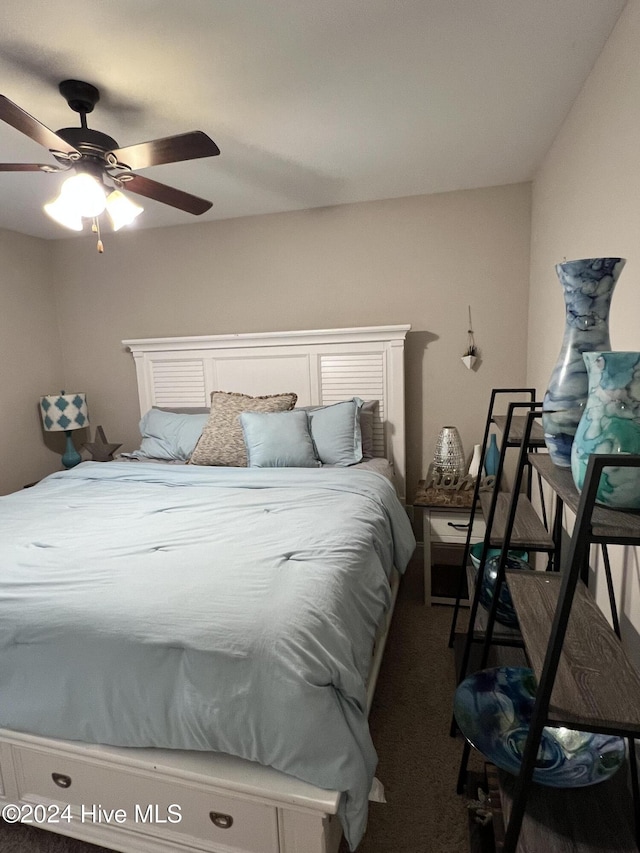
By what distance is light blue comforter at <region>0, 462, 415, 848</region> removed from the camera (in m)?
1.15

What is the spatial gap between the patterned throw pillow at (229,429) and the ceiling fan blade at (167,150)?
1481 mm

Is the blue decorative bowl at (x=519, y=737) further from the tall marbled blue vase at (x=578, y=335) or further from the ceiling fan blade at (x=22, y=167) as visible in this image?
the ceiling fan blade at (x=22, y=167)

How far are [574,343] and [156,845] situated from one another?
167cm

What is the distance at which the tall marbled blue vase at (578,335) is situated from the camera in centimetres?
99

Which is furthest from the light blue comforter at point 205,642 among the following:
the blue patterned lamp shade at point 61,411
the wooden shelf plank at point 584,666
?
the blue patterned lamp shade at point 61,411

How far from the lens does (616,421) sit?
772mm

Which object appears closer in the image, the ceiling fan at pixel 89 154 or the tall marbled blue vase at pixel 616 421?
the tall marbled blue vase at pixel 616 421

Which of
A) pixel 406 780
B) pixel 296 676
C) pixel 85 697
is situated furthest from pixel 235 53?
pixel 406 780

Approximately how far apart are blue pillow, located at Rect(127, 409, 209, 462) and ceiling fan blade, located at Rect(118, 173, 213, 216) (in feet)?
4.45

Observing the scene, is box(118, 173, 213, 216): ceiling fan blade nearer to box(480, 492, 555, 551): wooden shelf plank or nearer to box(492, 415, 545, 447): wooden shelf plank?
box(492, 415, 545, 447): wooden shelf plank

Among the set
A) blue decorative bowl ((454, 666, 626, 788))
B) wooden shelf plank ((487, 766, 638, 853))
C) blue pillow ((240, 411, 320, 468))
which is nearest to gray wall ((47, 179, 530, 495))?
blue pillow ((240, 411, 320, 468))

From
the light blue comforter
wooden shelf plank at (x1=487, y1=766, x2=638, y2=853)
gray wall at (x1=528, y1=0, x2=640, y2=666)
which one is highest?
gray wall at (x1=528, y1=0, x2=640, y2=666)

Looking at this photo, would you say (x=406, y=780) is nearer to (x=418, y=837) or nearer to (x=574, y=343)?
(x=418, y=837)

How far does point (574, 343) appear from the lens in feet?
3.33
